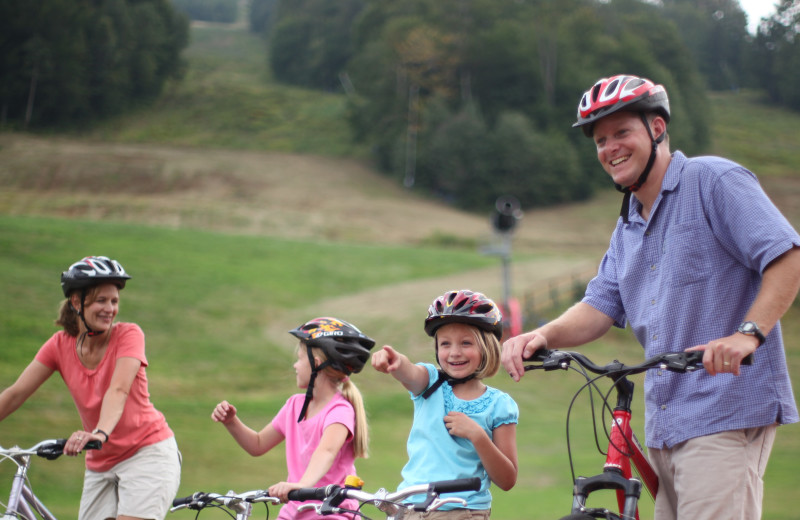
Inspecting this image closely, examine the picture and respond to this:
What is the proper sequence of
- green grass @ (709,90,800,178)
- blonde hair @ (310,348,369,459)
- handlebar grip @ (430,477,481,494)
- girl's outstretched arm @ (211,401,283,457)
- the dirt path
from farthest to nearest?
green grass @ (709,90,800,178) < the dirt path < girl's outstretched arm @ (211,401,283,457) < blonde hair @ (310,348,369,459) < handlebar grip @ (430,477,481,494)

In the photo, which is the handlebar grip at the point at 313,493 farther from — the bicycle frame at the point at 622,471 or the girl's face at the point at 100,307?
the girl's face at the point at 100,307

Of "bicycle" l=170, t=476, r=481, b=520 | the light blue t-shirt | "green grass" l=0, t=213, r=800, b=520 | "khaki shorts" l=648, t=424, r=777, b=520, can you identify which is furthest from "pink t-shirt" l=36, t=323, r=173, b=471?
"khaki shorts" l=648, t=424, r=777, b=520

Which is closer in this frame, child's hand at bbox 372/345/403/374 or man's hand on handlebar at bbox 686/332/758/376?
man's hand on handlebar at bbox 686/332/758/376

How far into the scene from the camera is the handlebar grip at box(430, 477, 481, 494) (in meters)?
3.43

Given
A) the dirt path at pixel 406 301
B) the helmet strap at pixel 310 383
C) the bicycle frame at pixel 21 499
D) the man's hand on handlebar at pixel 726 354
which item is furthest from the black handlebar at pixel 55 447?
the dirt path at pixel 406 301

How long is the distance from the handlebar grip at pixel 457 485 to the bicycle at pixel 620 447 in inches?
14.0

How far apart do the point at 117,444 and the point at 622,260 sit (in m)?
3.04

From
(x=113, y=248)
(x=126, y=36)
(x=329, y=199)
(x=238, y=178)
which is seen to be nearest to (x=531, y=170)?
(x=329, y=199)

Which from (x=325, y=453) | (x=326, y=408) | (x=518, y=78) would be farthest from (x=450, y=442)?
(x=518, y=78)

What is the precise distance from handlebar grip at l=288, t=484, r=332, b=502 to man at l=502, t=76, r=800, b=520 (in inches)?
33.9

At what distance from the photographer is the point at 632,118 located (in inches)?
151

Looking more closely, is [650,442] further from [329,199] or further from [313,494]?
[329,199]

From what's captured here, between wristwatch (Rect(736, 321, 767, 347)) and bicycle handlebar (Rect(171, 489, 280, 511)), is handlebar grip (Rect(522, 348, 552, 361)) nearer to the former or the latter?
wristwatch (Rect(736, 321, 767, 347))

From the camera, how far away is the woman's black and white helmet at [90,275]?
5471 mm
